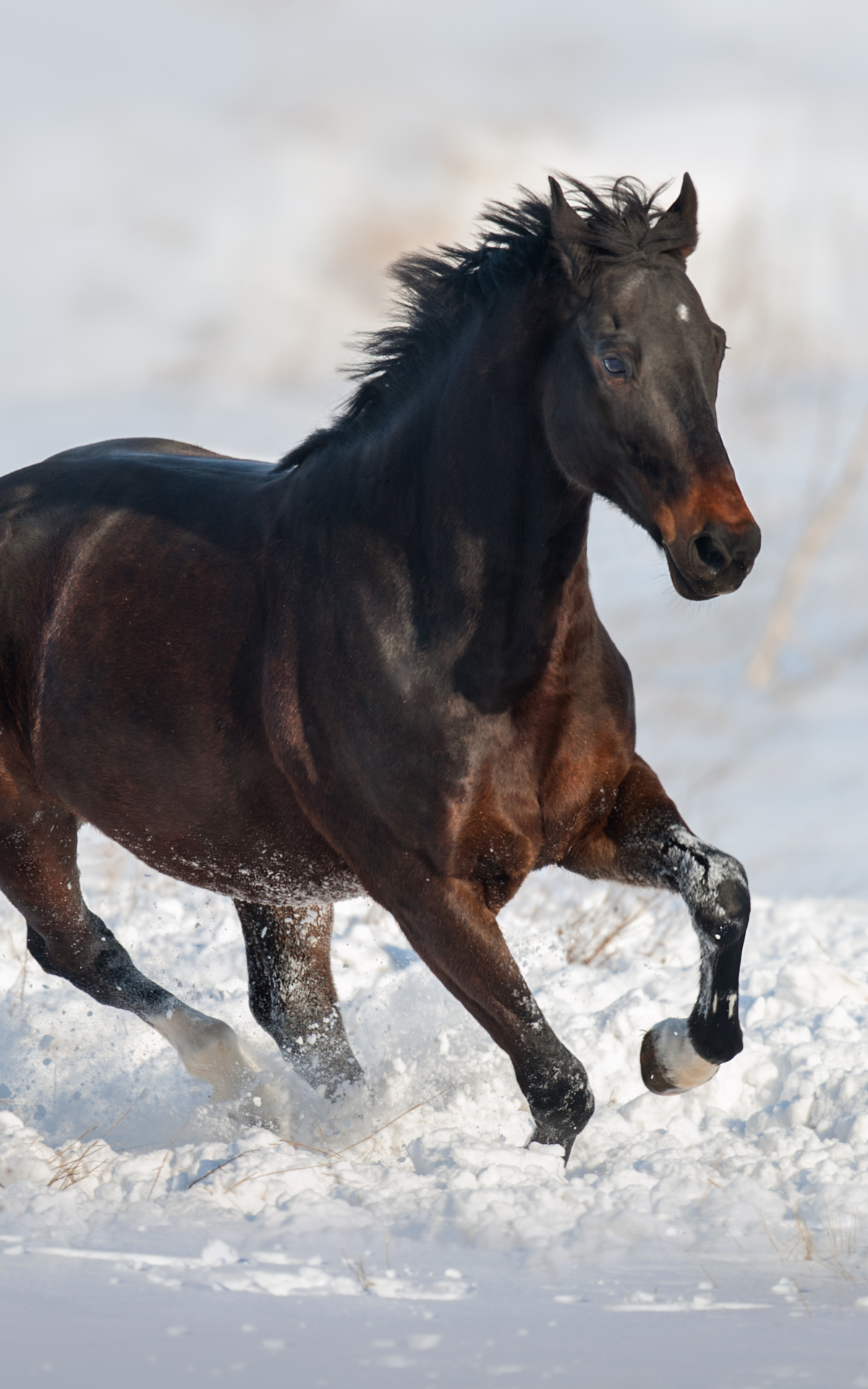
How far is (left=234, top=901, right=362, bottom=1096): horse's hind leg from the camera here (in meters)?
4.42

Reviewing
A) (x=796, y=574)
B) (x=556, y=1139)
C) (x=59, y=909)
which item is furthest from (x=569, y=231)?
(x=796, y=574)

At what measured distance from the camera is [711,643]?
1688 cm

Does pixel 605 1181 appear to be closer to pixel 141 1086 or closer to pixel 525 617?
pixel 525 617

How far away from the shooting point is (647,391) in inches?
114

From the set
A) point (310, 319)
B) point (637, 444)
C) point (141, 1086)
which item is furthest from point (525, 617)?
point (310, 319)

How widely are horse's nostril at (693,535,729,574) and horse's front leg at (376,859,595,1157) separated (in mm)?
1014

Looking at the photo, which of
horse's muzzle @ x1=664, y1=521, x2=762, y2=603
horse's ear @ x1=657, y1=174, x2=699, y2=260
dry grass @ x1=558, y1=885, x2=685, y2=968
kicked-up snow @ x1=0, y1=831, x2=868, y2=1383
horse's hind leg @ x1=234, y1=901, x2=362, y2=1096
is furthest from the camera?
dry grass @ x1=558, y1=885, x2=685, y2=968

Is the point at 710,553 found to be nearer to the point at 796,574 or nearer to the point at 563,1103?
the point at 563,1103

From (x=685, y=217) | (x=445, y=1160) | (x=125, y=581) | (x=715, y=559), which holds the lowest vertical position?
(x=445, y=1160)

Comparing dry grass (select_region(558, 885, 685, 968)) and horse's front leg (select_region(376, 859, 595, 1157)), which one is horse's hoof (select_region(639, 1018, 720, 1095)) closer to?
horse's front leg (select_region(376, 859, 595, 1157))

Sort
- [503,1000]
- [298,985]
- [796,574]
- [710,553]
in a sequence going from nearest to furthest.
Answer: [710,553] → [503,1000] → [298,985] → [796,574]

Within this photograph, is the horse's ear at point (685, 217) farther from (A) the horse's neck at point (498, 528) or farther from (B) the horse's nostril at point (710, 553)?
(B) the horse's nostril at point (710, 553)

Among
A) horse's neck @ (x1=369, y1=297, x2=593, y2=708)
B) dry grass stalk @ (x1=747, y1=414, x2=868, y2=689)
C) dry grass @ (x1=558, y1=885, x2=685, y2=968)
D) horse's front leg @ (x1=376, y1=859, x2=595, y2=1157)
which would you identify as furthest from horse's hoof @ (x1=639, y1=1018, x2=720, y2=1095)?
dry grass stalk @ (x1=747, y1=414, x2=868, y2=689)

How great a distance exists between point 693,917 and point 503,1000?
19.7 inches
